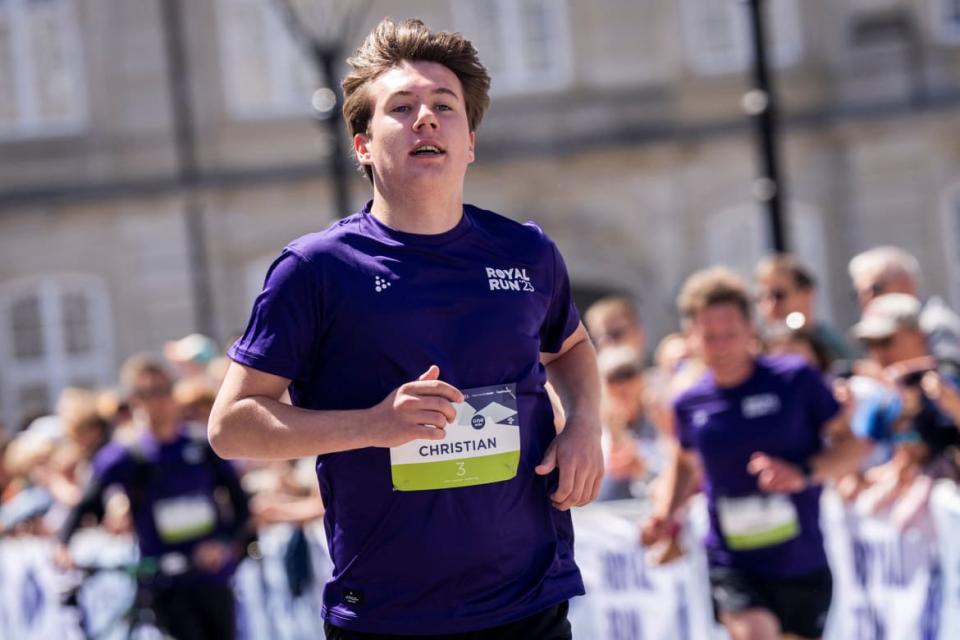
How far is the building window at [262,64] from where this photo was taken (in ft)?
71.1

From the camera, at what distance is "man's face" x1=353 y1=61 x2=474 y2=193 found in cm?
354

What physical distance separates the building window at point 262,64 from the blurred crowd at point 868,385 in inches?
507

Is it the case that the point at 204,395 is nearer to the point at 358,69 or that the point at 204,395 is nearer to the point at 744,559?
the point at 744,559

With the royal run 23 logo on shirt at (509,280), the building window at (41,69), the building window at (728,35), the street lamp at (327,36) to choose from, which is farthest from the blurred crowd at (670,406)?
the building window at (728,35)

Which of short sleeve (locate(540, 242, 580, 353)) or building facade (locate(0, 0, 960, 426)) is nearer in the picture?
short sleeve (locate(540, 242, 580, 353))

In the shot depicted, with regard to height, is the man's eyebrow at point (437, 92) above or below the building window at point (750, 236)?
above

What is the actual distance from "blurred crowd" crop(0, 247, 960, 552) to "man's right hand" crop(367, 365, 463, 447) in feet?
12.6

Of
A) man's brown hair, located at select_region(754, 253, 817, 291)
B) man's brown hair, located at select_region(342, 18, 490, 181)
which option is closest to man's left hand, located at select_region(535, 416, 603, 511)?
man's brown hair, located at select_region(342, 18, 490, 181)

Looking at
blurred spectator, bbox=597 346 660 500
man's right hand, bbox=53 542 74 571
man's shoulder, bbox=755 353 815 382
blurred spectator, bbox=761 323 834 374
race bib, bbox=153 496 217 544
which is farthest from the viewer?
man's right hand, bbox=53 542 74 571

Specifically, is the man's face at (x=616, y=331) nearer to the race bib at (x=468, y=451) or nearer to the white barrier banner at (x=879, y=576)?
the white barrier banner at (x=879, y=576)

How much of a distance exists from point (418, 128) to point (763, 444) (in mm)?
3671

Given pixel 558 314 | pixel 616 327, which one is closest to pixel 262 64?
pixel 616 327

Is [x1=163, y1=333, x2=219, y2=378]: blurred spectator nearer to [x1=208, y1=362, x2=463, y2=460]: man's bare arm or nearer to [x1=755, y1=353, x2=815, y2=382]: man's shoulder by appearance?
[x1=755, y1=353, x2=815, y2=382]: man's shoulder

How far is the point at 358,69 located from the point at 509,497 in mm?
941
